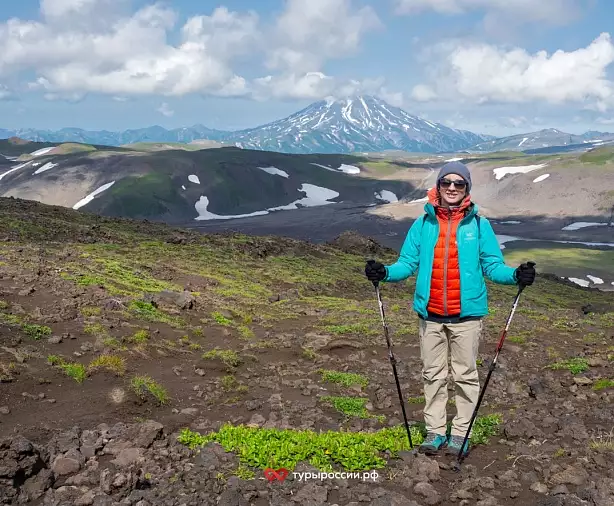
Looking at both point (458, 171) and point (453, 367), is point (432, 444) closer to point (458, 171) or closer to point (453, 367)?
point (453, 367)

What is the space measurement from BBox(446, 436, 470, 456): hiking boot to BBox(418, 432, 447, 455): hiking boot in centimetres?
12

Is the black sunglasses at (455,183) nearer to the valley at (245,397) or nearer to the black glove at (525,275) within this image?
the black glove at (525,275)

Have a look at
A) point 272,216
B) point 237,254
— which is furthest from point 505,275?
point 272,216

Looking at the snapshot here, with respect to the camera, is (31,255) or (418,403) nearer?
(418,403)

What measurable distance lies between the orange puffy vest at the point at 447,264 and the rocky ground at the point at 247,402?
221 cm

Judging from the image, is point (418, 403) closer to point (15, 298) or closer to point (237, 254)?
point (15, 298)

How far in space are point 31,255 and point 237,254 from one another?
21613 millimetres

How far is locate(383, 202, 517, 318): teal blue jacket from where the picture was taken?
731 centimetres

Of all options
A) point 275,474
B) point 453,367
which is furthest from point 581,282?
point 275,474

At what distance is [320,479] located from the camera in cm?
657

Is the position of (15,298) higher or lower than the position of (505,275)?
lower

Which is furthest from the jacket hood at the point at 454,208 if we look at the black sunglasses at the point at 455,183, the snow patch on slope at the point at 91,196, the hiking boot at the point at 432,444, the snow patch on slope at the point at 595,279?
the snow patch on slope at the point at 91,196

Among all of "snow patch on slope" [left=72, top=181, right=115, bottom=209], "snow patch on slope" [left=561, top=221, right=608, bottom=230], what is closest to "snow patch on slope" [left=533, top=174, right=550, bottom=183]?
"snow patch on slope" [left=561, top=221, right=608, bottom=230]

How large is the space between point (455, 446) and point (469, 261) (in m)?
2.84
